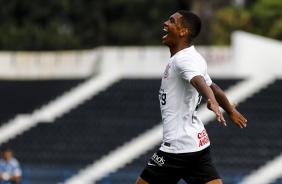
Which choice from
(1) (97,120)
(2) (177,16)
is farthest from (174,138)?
(1) (97,120)

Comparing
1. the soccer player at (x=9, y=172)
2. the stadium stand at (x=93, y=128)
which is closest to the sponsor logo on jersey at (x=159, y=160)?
the soccer player at (x=9, y=172)

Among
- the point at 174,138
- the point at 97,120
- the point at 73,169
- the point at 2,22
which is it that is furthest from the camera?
the point at 2,22

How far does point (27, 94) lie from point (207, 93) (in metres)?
22.6

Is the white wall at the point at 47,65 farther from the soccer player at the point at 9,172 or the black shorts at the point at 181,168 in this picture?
the black shorts at the point at 181,168

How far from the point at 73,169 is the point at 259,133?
480 centimetres

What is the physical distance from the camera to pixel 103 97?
28.8 metres

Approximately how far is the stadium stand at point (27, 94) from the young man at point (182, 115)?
67.9 ft

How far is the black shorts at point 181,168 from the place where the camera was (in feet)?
26.7

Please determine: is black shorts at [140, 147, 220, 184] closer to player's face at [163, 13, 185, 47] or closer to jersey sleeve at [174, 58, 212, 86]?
jersey sleeve at [174, 58, 212, 86]

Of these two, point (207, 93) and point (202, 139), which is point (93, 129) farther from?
point (207, 93)

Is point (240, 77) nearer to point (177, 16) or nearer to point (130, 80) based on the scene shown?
point (130, 80)

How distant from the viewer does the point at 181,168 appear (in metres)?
8.16

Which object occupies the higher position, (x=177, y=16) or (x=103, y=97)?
(x=103, y=97)

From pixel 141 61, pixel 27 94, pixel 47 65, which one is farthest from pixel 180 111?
pixel 47 65
